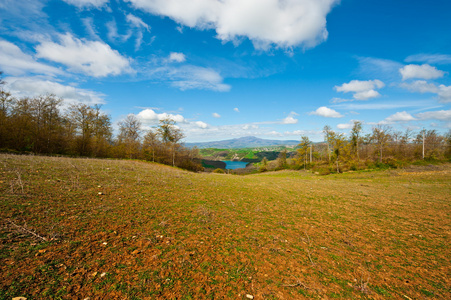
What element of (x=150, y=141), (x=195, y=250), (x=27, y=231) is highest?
(x=150, y=141)

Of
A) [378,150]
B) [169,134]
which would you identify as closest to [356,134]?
[378,150]

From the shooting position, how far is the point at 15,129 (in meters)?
26.4

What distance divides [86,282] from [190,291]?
204cm

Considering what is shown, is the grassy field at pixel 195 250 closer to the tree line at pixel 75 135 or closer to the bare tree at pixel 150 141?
the tree line at pixel 75 135

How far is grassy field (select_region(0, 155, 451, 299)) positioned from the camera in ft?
11.4

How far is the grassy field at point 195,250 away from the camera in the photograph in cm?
349

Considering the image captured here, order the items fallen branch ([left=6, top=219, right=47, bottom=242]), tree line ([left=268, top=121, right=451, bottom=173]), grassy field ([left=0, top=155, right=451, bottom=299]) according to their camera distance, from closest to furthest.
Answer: grassy field ([left=0, top=155, right=451, bottom=299])
fallen branch ([left=6, top=219, right=47, bottom=242])
tree line ([left=268, top=121, right=451, bottom=173])

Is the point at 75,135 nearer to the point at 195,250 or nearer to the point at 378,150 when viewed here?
the point at 195,250

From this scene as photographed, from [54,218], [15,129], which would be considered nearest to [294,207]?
[54,218]

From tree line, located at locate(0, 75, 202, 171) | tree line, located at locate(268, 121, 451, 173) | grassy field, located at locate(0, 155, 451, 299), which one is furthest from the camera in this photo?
tree line, located at locate(268, 121, 451, 173)

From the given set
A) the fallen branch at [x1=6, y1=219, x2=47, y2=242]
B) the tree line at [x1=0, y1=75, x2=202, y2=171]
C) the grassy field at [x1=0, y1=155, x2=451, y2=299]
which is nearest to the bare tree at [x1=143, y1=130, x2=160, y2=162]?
the tree line at [x1=0, y1=75, x2=202, y2=171]

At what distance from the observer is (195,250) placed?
4.88 m

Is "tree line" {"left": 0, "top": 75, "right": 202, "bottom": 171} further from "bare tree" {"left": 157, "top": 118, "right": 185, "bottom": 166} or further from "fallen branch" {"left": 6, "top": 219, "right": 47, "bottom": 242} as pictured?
"fallen branch" {"left": 6, "top": 219, "right": 47, "bottom": 242}

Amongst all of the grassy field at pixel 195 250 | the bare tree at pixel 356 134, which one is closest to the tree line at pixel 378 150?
the bare tree at pixel 356 134
